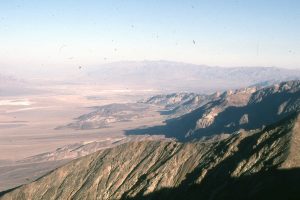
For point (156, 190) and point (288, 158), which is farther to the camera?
point (156, 190)

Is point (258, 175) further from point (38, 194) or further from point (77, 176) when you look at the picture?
point (38, 194)

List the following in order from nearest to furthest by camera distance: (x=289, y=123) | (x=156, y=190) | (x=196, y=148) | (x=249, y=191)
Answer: (x=249, y=191)
(x=289, y=123)
(x=156, y=190)
(x=196, y=148)

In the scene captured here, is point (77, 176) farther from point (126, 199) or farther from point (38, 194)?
point (126, 199)

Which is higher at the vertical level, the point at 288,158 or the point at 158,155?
the point at 288,158

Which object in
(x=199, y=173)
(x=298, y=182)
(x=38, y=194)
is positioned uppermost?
(x=298, y=182)

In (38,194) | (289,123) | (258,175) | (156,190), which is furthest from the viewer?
(38,194)

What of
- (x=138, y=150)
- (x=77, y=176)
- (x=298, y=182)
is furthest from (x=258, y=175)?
(x=77, y=176)
